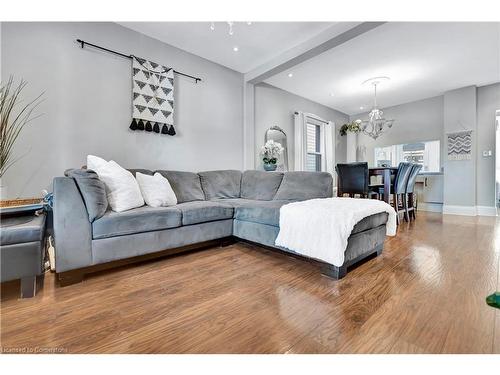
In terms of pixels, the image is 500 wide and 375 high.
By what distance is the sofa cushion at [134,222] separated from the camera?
179cm

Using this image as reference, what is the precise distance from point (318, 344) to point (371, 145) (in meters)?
6.46

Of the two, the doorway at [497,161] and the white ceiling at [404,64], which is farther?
the doorway at [497,161]

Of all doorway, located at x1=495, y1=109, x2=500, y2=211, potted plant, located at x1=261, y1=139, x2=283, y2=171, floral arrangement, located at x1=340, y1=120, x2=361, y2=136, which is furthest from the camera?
floral arrangement, located at x1=340, y1=120, x2=361, y2=136

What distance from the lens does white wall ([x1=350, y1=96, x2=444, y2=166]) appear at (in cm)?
533

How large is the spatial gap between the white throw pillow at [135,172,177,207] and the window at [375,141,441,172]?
225 inches

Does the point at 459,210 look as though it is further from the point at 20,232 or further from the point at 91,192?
the point at 20,232

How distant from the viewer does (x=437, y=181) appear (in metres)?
5.36

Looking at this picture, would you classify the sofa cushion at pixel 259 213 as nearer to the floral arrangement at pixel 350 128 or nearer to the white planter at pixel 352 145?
the floral arrangement at pixel 350 128

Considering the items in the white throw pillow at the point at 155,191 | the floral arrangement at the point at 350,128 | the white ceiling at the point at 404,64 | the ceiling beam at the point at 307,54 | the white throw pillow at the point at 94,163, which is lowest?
the white throw pillow at the point at 155,191

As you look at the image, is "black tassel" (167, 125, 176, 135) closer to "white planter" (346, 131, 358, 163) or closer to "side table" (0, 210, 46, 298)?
"side table" (0, 210, 46, 298)

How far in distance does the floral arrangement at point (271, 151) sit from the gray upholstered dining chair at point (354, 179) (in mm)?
1093

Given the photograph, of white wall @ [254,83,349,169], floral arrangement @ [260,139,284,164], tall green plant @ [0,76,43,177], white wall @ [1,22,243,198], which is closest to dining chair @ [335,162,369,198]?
floral arrangement @ [260,139,284,164]

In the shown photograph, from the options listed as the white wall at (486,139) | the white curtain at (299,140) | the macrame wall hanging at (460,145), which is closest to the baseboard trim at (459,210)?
the white wall at (486,139)
